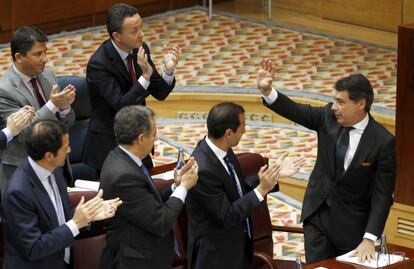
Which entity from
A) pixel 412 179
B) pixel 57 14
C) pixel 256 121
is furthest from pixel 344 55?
pixel 412 179

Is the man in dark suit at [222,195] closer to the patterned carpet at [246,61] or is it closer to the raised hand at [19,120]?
the raised hand at [19,120]

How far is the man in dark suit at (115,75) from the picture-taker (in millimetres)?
6836

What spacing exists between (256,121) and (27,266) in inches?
191

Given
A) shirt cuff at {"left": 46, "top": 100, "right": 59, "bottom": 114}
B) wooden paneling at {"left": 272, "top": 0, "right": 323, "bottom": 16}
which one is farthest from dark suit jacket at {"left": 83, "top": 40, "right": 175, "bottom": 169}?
wooden paneling at {"left": 272, "top": 0, "right": 323, "bottom": 16}

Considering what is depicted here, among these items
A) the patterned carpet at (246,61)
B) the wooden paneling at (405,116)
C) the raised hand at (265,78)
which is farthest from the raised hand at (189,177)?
the patterned carpet at (246,61)

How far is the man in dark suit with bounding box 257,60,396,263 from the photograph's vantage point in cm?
607

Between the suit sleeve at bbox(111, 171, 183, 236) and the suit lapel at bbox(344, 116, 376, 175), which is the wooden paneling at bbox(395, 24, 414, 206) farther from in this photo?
the suit sleeve at bbox(111, 171, 183, 236)

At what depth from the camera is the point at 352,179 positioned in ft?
20.1

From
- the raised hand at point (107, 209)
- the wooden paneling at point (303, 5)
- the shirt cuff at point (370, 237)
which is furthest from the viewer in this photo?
the wooden paneling at point (303, 5)

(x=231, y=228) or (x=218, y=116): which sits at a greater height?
(x=218, y=116)

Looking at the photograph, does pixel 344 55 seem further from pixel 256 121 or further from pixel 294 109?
pixel 294 109

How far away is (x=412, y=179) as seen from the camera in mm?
7094

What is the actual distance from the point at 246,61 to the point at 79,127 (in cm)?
357

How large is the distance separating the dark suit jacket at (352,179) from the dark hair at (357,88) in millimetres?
147
